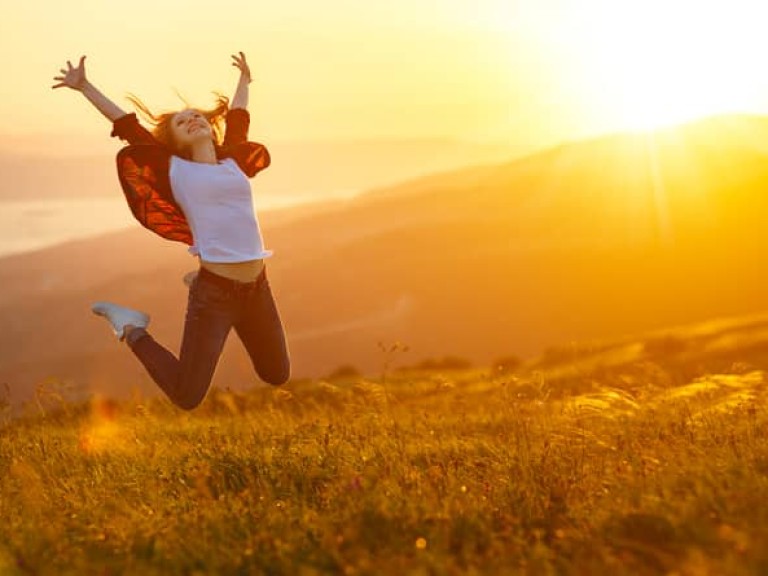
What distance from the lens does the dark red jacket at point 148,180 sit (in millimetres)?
7992

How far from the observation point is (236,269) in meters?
7.75

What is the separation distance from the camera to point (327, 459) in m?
6.97

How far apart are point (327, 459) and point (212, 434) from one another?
103 inches

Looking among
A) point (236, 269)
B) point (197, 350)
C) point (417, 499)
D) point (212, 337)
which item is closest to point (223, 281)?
point (236, 269)

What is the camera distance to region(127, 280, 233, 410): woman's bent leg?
766 cm

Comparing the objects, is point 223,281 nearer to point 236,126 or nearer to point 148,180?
point 148,180

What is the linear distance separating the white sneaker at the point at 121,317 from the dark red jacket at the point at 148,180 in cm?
77

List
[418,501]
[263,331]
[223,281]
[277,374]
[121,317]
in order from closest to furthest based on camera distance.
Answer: [418,501] → [223,281] → [263,331] → [277,374] → [121,317]

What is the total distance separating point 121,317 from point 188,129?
1.71 metres

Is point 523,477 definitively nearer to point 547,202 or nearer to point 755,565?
point 755,565

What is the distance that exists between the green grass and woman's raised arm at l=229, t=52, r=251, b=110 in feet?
9.30

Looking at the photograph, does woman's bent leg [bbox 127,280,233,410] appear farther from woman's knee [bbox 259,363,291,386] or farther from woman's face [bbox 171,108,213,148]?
woman's face [bbox 171,108,213,148]

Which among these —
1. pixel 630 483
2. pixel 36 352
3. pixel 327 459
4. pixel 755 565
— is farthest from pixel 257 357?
pixel 36 352

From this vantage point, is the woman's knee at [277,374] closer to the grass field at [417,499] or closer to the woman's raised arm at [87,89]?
the grass field at [417,499]
